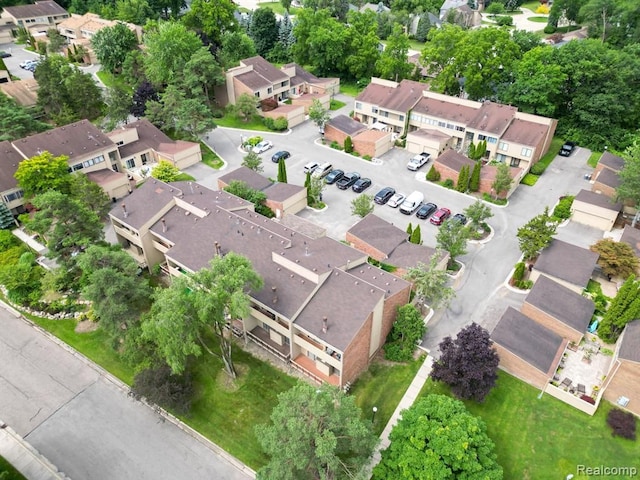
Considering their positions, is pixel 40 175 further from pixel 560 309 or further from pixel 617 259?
pixel 617 259

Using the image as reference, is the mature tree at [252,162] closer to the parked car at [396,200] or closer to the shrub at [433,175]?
the parked car at [396,200]

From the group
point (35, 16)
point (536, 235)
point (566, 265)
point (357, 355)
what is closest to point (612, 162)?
point (536, 235)

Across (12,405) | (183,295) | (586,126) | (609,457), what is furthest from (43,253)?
(586,126)

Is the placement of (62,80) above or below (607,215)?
above

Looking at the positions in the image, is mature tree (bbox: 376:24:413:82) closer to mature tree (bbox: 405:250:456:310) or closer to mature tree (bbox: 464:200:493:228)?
mature tree (bbox: 464:200:493:228)

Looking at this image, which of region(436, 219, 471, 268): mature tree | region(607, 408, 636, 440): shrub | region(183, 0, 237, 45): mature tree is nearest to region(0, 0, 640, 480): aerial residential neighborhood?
region(607, 408, 636, 440): shrub

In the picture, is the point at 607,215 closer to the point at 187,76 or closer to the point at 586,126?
the point at 586,126
